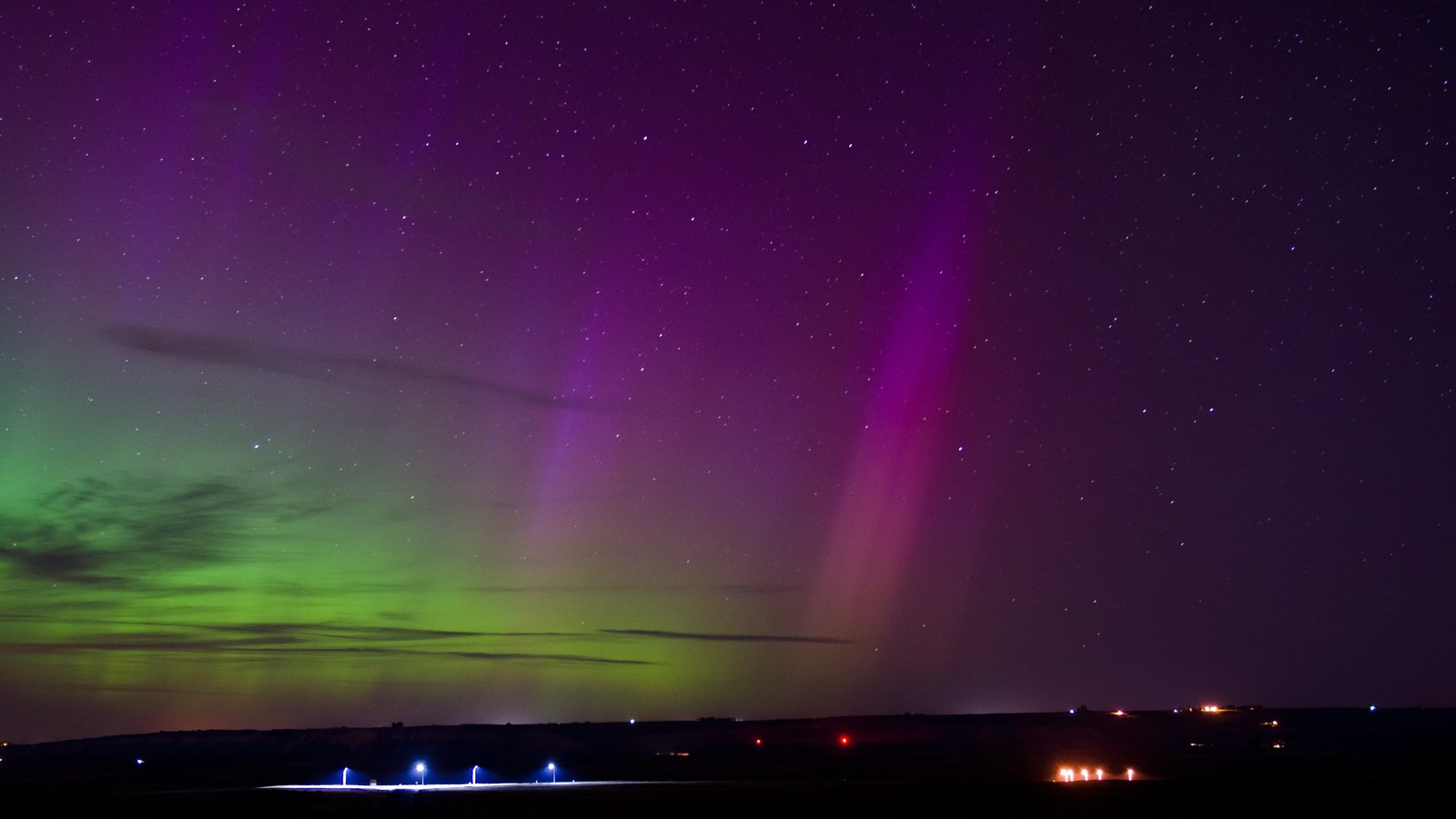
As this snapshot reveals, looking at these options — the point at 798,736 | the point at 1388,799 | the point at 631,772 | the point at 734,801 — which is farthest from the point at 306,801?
the point at 798,736

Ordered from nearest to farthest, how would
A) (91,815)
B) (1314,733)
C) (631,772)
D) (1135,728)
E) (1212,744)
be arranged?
(91,815)
(631,772)
(1212,744)
(1314,733)
(1135,728)

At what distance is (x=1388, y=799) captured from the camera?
37156mm

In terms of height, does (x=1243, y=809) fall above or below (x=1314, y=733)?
below

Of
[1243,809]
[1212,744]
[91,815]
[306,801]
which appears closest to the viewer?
[1243,809]

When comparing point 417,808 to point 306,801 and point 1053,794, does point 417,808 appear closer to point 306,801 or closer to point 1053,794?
point 306,801

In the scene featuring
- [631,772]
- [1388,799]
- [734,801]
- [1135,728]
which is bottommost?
[1388,799]

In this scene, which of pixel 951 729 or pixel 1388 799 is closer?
pixel 1388 799

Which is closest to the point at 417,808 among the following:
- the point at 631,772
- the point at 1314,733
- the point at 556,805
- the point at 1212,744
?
the point at 556,805

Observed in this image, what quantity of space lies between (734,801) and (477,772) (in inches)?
1833

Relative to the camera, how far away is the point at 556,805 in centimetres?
4509

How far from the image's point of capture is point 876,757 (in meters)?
110

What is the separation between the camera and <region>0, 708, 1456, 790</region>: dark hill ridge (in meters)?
69.9

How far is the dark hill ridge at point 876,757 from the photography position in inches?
2751

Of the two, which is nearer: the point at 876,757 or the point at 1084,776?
the point at 1084,776
